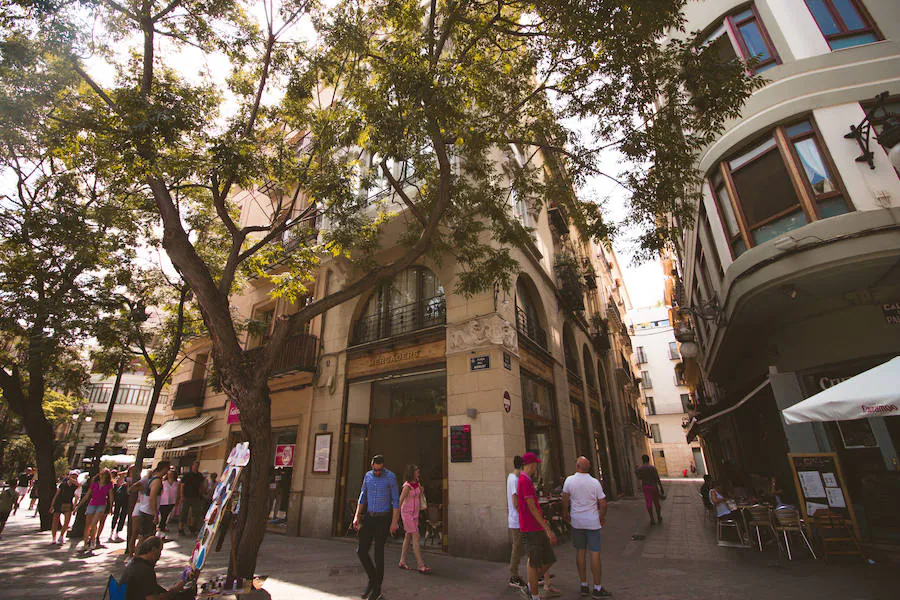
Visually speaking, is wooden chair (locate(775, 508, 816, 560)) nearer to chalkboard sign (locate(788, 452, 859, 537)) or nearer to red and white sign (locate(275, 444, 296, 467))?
chalkboard sign (locate(788, 452, 859, 537))

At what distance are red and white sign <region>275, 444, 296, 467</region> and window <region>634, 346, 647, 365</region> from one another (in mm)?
41742

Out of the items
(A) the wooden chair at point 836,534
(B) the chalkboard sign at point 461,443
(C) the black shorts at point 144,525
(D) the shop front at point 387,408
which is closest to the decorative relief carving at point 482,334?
(D) the shop front at point 387,408

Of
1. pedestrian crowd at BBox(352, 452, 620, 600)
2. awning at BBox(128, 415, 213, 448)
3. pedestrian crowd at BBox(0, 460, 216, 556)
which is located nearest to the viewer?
pedestrian crowd at BBox(352, 452, 620, 600)

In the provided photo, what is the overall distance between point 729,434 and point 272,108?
811 inches

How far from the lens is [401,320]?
11289mm

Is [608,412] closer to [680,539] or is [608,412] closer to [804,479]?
[680,539]

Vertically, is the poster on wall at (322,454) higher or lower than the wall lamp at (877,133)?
lower

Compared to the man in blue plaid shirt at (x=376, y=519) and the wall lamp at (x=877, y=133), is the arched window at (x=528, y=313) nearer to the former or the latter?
the man in blue plaid shirt at (x=376, y=519)

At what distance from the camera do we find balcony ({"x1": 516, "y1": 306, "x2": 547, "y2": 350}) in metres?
11.2

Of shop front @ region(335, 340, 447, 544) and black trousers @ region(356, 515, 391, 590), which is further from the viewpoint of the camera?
shop front @ region(335, 340, 447, 544)

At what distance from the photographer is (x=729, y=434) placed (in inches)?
664

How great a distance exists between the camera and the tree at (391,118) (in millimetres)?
6504

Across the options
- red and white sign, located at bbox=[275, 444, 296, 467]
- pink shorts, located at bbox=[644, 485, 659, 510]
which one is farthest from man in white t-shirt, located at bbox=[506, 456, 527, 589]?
red and white sign, located at bbox=[275, 444, 296, 467]

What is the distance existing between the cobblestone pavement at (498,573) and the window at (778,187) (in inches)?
221
